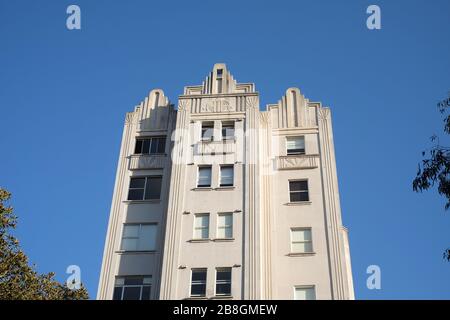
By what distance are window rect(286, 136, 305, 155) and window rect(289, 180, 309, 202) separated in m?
2.52


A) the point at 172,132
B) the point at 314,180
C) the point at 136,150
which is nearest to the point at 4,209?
the point at 136,150

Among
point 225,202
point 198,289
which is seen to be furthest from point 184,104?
point 198,289

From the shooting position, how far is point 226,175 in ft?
111

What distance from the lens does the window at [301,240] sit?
31.8 metres

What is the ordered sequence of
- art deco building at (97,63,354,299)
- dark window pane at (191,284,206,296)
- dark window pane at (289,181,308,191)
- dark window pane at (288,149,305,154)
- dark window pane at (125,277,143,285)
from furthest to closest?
dark window pane at (288,149,305,154) < dark window pane at (289,181,308,191) < dark window pane at (125,277,143,285) < art deco building at (97,63,354,299) < dark window pane at (191,284,206,296)

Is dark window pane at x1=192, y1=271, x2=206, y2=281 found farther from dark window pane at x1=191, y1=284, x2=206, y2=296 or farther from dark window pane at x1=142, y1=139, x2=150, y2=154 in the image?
dark window pane at x1=142, y1=139, x2=150, y2=154

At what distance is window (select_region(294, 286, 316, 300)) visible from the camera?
3006cm

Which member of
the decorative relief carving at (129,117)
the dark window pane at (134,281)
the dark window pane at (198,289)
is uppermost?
the decorative relief carving at (129,117)

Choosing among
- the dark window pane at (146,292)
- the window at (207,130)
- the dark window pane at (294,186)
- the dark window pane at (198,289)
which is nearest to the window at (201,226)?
the dark window pane at (198,289)

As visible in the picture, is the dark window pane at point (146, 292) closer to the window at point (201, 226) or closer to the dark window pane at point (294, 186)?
the window at point (201, 226)

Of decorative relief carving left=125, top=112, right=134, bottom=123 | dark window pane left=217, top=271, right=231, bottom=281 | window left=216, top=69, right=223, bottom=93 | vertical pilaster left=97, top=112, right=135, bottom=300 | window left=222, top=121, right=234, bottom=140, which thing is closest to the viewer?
dark window pane left=217, top=271, right=231, bottom=281

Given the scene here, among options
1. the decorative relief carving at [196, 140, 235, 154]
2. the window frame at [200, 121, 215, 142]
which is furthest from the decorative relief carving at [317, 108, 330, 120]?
the window frame at [200, 121, 215, 142]

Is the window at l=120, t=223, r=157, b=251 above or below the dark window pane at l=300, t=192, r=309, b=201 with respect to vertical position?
below

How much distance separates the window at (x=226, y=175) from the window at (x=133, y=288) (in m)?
7.43
